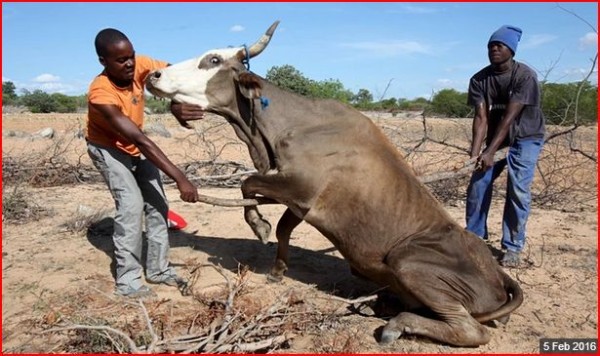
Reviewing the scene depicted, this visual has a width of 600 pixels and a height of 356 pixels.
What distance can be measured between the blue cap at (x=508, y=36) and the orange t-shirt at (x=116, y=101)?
3.45 meters

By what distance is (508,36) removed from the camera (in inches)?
218

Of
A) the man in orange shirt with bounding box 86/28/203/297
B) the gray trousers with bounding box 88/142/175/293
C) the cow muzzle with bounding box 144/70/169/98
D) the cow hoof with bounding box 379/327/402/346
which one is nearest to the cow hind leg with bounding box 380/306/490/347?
the cow hoof with bounding box 379/327/402/346

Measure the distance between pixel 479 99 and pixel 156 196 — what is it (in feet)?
12.0

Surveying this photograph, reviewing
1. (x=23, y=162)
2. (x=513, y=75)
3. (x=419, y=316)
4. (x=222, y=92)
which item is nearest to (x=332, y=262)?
(x=419, y=316)

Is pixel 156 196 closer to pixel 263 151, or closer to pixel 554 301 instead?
pixel 263 151

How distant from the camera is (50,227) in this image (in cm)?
686

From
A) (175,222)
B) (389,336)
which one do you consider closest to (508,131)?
(389,336)

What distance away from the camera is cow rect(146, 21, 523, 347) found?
4.30 meters

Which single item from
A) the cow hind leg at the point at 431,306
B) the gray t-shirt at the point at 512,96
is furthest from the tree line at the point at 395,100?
the cow hind leg at the point at 431,306

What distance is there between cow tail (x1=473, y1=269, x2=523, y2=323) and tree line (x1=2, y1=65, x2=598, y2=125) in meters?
3.63

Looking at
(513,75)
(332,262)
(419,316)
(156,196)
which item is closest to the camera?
(419,316)

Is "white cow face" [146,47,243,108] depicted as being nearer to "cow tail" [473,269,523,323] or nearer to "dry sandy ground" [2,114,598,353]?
"dry sandy ground" [2,114,598,353]

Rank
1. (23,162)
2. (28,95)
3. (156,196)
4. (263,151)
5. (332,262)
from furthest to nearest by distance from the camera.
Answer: (28,95) < (23,162) < (332,262) < (156,196) < (263,151)

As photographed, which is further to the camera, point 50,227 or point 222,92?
point 50,227
